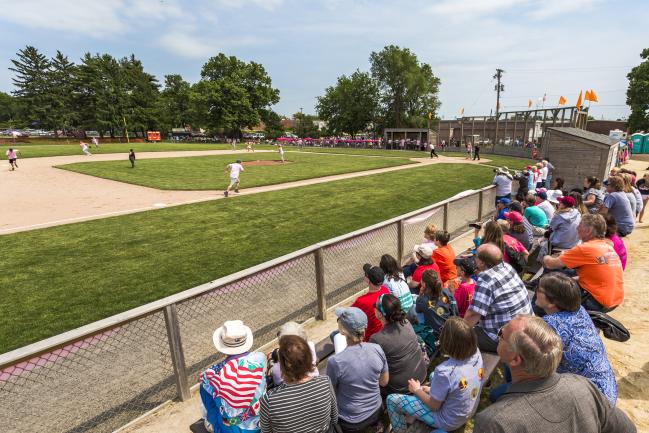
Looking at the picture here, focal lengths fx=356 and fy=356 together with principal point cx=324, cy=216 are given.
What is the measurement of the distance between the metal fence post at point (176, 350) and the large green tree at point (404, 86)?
7101cm

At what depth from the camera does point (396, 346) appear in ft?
11.0

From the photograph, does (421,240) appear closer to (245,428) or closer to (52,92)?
(245,428)

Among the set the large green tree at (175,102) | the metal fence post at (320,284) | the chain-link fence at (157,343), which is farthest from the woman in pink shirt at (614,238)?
the large green tree at (175,102)

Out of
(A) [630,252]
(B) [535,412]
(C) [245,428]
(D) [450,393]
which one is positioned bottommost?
(A) [630,252]

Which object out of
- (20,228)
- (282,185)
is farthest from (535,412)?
(282,185)

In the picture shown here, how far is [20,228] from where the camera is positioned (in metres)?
11.5

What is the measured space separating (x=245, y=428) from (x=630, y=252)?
9.44 meters

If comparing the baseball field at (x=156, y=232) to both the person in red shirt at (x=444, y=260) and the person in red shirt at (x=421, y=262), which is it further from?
the person in red shirt at (x=444, y=260)

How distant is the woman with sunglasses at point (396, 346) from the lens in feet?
11.0

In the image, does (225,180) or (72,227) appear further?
(225,180)

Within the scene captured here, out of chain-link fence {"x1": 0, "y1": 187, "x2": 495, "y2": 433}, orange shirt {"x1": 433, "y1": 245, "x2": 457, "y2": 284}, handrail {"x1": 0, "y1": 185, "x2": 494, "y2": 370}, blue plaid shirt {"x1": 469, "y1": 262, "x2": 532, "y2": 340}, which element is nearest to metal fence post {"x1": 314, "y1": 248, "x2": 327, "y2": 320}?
chain-link fence {"x1": 0, "y1": 187, "x2": 495, "y2": 433}

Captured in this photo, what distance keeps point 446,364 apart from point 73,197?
18.7 m

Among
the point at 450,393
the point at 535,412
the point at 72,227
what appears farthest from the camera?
the point at 72,227

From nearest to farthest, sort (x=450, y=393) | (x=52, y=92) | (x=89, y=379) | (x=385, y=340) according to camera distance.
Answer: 1. (x=450, y=393)
2. (x=385, y=340)
3. (x=89, y=379)
4. (x=52, y=92)
